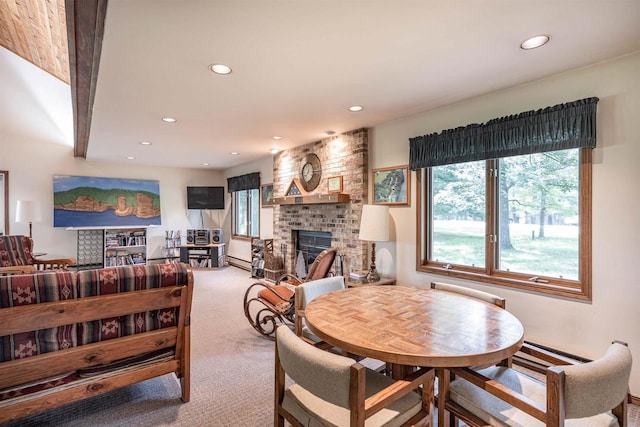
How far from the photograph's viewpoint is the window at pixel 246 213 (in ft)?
22.7

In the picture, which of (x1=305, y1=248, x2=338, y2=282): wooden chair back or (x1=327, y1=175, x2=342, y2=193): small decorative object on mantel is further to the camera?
(x1=327, y1=175, x2=342, y2=193): small decorative object on mantel

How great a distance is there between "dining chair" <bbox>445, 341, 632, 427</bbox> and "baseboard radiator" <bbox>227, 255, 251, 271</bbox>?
5.96 metres

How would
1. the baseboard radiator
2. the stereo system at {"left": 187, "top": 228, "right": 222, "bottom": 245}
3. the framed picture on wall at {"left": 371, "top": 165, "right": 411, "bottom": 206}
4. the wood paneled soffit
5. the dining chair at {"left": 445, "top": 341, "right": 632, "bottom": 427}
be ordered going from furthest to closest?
the stereo system at {"left": 187, "top": 228, "right": 222, "bottom": 245} < the baseboard radiator < the framed picture on wall at {"left": 371, "top": 165, "right": 411, "bottom": 206} < the wood paneled soffit < the dining chair at {"left": 445, "top": 341, "right": 632, "bottom": 427}

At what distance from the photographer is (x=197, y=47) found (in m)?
2.09

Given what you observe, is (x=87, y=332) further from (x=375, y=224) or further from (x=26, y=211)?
(x=26, y=211)

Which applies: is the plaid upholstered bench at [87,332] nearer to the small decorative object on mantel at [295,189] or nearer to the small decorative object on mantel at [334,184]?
the small decorative object on mantel at [334,184]

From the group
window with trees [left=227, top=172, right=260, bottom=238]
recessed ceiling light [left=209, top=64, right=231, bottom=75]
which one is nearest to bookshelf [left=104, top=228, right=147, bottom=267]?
window with trees [left=227, top=172, right=260, bottom=238]

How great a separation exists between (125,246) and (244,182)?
2.97m

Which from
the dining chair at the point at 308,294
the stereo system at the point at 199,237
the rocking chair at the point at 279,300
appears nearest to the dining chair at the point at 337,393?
the dining chair at the point at 308,294

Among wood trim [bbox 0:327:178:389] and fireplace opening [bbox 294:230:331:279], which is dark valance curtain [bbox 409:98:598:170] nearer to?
fireplace opening [bbox 294:230:331:279]

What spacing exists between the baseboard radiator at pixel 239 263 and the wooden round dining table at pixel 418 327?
510cm

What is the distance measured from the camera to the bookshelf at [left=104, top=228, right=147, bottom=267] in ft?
22.0

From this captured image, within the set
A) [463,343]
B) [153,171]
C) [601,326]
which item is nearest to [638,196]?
[601,326]

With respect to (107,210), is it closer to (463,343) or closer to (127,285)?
(127,285)
